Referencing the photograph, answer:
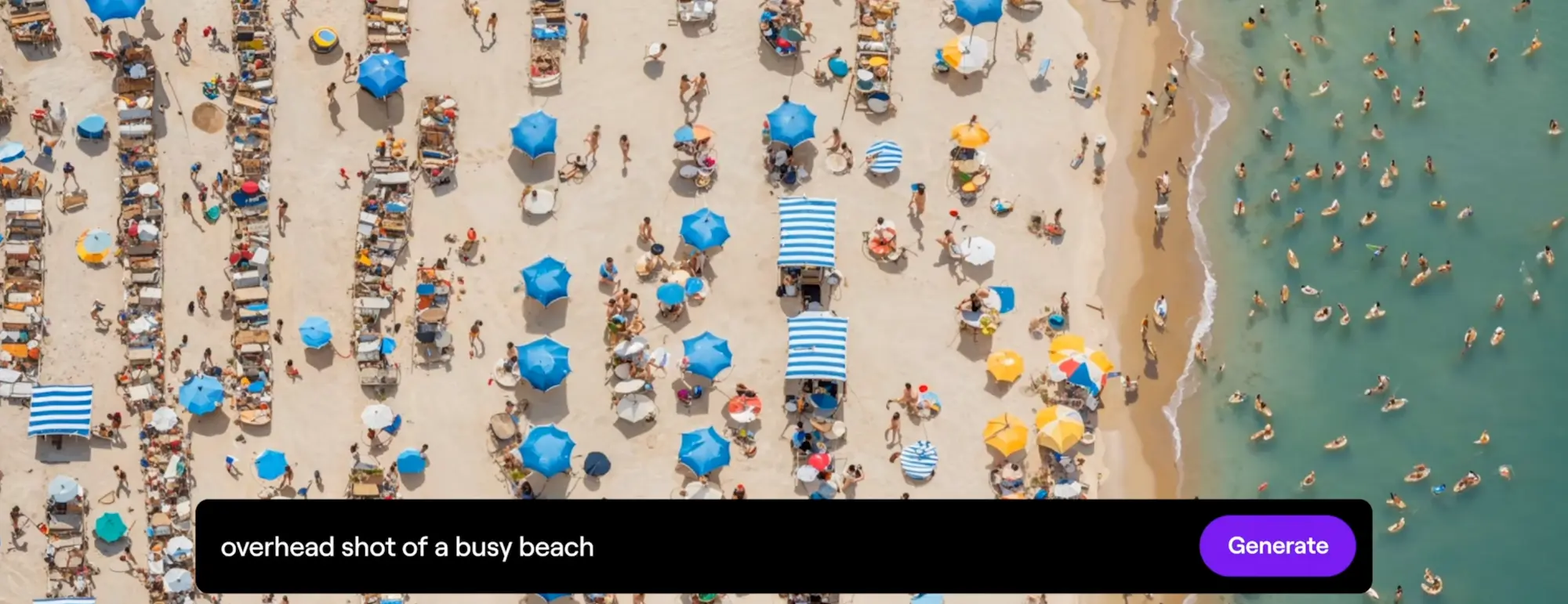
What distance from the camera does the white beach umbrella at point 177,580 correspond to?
3788 centimetres

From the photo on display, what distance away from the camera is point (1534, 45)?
44.2 metres

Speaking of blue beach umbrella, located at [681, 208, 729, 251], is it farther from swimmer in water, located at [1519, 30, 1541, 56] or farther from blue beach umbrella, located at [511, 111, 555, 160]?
swimmer in water, located at [1519, 30, 1541, 56]

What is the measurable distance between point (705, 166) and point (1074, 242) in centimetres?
1052

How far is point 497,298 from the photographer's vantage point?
39969 mm

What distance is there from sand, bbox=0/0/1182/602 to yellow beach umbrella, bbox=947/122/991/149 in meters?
0.80

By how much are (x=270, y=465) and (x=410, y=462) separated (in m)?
3.56

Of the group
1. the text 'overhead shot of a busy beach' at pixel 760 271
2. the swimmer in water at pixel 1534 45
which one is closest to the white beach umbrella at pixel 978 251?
the text 'overhead shot of a busy beach' at pixel 760 271

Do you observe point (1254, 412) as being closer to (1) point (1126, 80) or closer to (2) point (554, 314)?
(1) point (1126, 80)

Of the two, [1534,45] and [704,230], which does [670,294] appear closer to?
[704,230]

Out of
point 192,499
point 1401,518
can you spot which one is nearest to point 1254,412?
point 1401,518

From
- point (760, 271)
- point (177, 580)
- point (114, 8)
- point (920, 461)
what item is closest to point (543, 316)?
point (760, 271)

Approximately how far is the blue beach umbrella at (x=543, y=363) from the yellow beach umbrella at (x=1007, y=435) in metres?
11.4

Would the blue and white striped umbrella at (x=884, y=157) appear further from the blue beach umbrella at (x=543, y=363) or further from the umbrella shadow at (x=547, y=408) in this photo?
the umbrella shadow at (x=547, y=408)

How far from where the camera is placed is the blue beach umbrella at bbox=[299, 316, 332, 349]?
38.7 m
